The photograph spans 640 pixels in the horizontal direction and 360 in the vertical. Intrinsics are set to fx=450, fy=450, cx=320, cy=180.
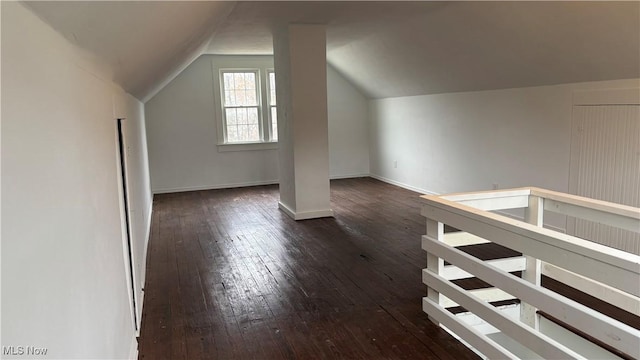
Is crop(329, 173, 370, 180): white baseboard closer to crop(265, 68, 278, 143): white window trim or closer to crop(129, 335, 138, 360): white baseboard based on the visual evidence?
crop(265, 68, 278, 143): white window trim

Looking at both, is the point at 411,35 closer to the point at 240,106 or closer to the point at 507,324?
the point at 240,106

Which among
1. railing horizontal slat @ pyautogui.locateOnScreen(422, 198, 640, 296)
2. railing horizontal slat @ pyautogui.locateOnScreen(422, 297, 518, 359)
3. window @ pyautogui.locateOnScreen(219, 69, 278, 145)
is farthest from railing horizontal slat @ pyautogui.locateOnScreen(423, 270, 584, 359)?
window @ pyautogui.locateOnScreen(219, 69, 278, 145)

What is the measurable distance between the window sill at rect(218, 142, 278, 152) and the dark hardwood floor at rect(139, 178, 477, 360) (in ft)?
7.80

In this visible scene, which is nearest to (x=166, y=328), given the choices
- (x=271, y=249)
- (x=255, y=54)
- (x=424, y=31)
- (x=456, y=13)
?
(x=271, y=249)

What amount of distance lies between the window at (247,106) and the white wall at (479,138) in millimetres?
2080

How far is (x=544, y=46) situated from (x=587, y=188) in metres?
1.38

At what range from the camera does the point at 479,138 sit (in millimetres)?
5758

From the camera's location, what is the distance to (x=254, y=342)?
262 cm

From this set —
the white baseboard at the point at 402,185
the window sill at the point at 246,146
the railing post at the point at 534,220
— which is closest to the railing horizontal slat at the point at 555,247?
the railing post at the point at 534,220

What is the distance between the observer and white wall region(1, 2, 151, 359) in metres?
0.79

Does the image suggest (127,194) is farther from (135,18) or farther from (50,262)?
(50,262)

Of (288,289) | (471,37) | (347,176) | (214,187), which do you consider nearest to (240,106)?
(214,187)

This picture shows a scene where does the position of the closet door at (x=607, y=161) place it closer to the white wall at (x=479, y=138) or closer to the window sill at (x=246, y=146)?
the white wall at (x=479, y=138)

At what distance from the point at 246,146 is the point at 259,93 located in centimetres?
100
